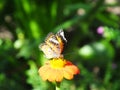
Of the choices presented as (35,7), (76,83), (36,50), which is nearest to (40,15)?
(35,7)

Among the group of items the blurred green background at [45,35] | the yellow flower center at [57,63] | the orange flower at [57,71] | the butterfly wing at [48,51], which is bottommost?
the orange flower at [57,71]

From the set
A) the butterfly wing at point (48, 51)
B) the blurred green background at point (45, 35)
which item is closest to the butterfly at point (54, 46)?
the butterfly wing at point (48, 51)

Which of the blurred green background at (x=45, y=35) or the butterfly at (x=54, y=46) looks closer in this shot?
the butterfly at (x=54, y=46)

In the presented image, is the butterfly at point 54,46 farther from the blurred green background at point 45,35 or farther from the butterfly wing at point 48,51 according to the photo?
the blurred green background at point 45,35

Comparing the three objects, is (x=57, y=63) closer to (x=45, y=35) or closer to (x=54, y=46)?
(x=54, y=46)

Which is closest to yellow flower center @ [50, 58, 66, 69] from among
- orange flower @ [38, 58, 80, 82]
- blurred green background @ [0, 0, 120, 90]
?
orange flower @ [38, 58, 80, 82]

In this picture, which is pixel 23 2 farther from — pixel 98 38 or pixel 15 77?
pixel 98 38
